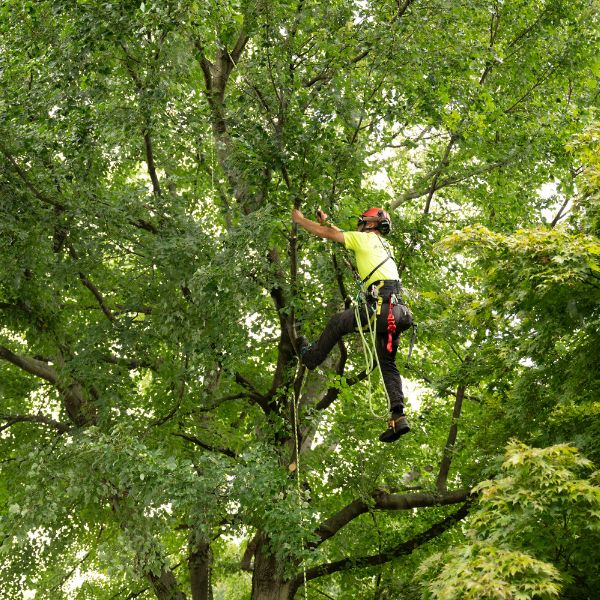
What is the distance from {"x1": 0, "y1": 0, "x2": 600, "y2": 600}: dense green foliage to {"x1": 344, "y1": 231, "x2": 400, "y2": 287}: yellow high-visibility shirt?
2.04 ft

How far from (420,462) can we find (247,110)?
5.69 m

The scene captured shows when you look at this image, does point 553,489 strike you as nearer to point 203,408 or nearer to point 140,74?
point 203,408

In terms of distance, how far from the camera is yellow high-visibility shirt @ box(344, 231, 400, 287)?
6.57m

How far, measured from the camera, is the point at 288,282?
26.1ft

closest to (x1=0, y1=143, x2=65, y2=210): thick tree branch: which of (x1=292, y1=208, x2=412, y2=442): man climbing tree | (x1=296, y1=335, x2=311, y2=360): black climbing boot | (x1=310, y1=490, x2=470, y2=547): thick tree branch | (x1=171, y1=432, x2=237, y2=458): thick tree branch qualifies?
(x1=171, y1=432, x2=237, y2=458): thick tree branch

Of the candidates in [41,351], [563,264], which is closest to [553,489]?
[563,264]

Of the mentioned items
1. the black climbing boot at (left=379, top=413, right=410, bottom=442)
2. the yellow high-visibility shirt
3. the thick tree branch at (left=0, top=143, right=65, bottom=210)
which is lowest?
the black climbing boot at (left=379, top=413, right=410, bottom=442)

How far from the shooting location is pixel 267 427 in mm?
9258

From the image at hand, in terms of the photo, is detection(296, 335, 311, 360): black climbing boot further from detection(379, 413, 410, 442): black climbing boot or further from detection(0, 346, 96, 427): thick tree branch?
detection(0, 346, 96, 427): thick tree branch

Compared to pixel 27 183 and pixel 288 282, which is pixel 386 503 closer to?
pixel 288 282

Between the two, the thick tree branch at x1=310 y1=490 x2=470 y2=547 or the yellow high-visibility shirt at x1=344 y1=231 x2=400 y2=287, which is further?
the thick tree branch at x1=310 y1=490 x2=470 y2=547

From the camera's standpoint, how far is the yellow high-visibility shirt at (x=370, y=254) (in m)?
6.57

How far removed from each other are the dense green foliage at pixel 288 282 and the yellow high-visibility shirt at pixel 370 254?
0.62 m

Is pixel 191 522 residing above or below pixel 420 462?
below
